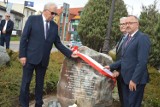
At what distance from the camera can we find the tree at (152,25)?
39.1 ft

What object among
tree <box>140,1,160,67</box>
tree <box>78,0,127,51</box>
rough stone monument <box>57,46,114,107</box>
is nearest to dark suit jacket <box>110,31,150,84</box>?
rough stone monument <box>57,46,114,107</box>

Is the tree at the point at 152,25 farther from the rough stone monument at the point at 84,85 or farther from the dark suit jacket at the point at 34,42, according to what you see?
the dark suit jacket at the point at 34,42

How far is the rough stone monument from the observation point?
21.6 feet

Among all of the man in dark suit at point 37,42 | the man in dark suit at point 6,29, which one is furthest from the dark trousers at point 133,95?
the man in dark suit at point 6,29

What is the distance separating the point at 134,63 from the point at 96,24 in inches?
353

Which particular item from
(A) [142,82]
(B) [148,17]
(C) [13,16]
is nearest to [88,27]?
(B) [148,17]

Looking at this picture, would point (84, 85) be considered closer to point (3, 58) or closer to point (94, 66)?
point (94, 66)

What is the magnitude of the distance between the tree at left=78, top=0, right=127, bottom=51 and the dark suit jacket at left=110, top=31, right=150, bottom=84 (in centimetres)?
855

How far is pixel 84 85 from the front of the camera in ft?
21.8

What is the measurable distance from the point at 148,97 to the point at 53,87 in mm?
2184

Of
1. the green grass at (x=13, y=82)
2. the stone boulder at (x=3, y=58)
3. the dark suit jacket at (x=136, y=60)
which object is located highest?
the dark suit jacket at (x=136, y=60)

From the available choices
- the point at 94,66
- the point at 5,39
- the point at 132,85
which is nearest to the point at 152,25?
the point at 5,39

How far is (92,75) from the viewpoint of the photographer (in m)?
6.58

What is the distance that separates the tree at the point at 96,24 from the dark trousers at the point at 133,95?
27.6 feet
